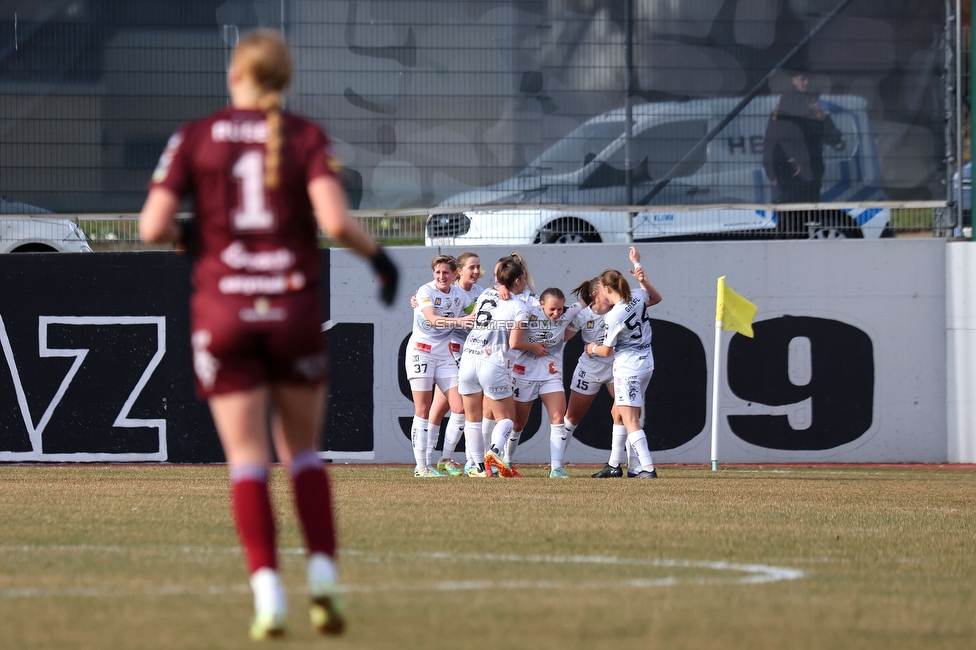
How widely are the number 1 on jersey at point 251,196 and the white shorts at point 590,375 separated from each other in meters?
8.76

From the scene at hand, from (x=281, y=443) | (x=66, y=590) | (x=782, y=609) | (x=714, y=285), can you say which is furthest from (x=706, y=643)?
(x=714, y=285)

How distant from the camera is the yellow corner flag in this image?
13.2 metres

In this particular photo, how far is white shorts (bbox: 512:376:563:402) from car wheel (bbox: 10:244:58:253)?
554cm

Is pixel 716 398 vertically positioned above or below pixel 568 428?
above

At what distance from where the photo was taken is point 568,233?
14594mm

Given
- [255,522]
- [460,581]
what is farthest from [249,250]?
[460,581]

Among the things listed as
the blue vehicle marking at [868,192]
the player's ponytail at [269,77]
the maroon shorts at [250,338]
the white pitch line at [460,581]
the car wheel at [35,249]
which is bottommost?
the white pitch line at [460,581]

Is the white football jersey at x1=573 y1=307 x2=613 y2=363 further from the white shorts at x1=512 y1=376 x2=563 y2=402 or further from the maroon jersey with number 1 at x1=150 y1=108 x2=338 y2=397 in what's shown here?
the maroon jersey with number 1 at x1=150 y1=108 x2=338 y2=397

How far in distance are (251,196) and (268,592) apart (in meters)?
1.14

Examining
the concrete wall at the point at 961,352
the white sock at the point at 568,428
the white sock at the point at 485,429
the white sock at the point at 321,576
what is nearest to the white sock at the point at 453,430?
the white sock at the point at 485,429

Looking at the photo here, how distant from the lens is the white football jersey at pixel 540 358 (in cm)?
1180

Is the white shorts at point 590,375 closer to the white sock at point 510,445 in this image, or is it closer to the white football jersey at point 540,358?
the white football jersey at point 540,358

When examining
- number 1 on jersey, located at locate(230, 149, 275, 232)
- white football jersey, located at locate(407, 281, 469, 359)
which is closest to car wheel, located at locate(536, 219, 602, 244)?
white football jersey, located at locate(407, 281, 469, 359)

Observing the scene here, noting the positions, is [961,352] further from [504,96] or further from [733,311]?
[504,96]
